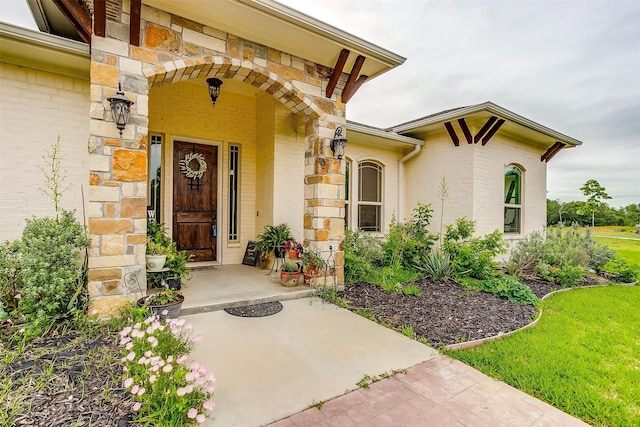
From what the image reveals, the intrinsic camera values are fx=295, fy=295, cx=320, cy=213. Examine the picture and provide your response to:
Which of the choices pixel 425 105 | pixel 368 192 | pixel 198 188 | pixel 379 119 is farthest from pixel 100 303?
pixel 379 119

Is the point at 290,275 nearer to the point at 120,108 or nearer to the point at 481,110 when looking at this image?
the point at 120,108

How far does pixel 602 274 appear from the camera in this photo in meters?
6.61

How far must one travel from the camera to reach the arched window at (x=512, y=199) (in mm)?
7496

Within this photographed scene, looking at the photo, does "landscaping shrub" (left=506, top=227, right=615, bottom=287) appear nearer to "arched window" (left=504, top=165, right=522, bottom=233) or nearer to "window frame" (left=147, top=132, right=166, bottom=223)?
"arched window" (left=504, top=165, right=522, bottom=233)

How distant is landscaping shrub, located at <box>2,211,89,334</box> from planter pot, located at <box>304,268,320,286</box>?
266 cm

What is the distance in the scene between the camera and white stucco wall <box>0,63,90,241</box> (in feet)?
12.1

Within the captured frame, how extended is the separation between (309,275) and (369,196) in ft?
11.6

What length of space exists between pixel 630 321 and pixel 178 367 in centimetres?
514

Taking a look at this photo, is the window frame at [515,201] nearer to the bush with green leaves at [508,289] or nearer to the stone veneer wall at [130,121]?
the bush with green leaves at [508,289]

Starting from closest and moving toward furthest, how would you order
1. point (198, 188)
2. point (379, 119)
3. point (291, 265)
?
point (291, 265) < point (198, 188) < point (379, 119)

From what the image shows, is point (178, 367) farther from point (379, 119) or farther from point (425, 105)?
point (379, 119)

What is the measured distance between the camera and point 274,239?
210 inches

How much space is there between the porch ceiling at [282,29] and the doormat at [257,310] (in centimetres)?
340

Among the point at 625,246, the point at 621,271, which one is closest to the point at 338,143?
the point at 621,271
